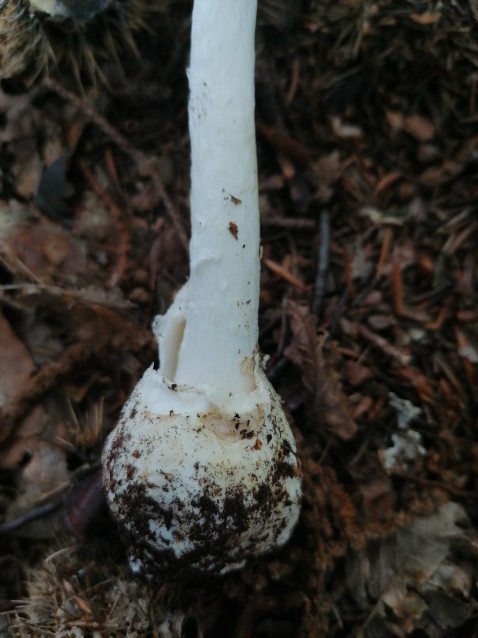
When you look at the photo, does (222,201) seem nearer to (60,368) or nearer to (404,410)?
(60,368)

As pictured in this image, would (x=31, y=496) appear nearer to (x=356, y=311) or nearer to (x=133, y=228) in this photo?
(x=133, y=228)

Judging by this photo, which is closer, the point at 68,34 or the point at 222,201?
the point at 222,201

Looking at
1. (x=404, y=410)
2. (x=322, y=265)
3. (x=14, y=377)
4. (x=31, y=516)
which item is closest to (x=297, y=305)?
(x=322, y=265)

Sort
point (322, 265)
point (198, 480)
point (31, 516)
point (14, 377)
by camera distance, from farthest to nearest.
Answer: point (322, 265), point (14, 377), point (31, 516), point (198, 480)

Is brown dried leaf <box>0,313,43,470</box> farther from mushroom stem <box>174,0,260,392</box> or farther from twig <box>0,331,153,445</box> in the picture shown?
mushroom stem <box>174,0,260,392</box>

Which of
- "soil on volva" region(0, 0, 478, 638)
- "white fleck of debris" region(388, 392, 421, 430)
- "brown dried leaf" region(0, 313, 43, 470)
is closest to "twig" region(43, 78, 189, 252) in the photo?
"soil on volva" region(0, 0, 478, 638)

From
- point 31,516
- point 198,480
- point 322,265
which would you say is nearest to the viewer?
point 198,480

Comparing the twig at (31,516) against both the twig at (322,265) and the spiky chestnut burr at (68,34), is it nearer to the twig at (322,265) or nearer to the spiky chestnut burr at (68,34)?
the twig at (322,265)

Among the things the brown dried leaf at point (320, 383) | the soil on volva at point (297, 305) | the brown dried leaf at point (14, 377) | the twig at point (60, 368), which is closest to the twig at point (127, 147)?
the soil on volva at point (297, 305)
